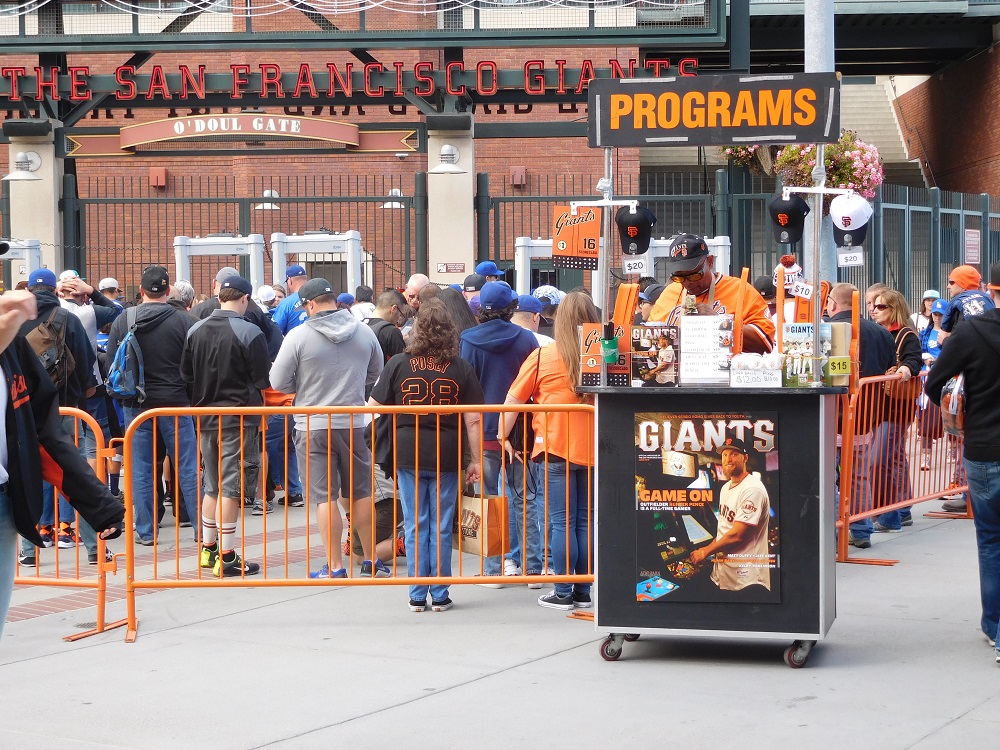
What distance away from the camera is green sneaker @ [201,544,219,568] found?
333 inches

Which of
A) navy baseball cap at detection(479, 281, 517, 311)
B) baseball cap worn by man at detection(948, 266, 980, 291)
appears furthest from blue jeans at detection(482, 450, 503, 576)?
baseball cap worn by man at detection(948, 266, 980, 291)

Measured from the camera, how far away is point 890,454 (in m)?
9.88

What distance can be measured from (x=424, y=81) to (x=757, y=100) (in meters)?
12.4

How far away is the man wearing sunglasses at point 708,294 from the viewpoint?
22.0 ft

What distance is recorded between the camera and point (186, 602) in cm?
784

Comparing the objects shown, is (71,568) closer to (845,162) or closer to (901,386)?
(901,386)

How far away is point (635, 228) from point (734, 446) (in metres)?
1.32

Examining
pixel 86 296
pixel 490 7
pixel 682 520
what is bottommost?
pixel 682 520

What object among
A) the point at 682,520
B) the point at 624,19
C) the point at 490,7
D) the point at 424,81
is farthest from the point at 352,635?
the point at 624,19

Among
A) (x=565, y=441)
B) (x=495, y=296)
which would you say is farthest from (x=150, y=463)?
(x=565, y=441)

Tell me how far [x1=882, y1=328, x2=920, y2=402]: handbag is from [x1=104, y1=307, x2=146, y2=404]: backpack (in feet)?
19.4

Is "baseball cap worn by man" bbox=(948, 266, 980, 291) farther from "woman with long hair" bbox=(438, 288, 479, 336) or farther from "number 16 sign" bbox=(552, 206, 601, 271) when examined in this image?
"woman with long hair" bbox=(438, 288, 479, 336)

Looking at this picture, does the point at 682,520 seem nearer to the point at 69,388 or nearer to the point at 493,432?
the point at 493,432

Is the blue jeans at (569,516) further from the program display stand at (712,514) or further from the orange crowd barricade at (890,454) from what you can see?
the orange crowd barricade at (890,454)
